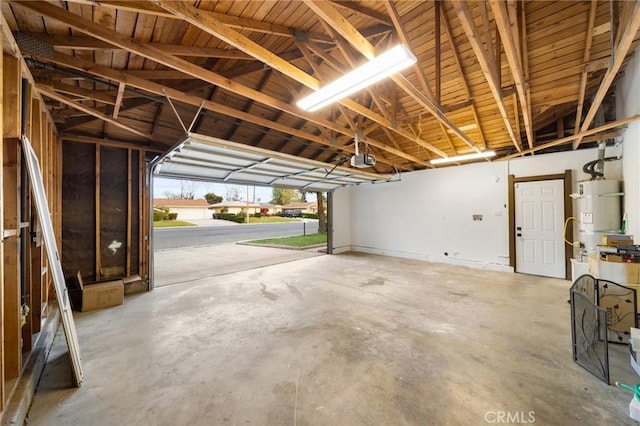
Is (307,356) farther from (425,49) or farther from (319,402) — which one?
(425,49)

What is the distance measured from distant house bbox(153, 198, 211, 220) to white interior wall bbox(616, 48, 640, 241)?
3341 centimetres

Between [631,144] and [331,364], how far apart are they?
5.31 m

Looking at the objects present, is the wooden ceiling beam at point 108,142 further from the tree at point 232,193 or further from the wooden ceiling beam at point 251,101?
the tree at point 232,193

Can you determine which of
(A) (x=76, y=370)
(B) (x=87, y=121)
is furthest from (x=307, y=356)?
(B) (x=87, y=121)

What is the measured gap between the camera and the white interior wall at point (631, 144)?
3361mm

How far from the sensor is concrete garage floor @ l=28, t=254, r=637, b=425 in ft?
6.06

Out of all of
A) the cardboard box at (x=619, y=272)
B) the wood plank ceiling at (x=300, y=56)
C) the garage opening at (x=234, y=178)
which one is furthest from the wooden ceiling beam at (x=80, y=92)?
the cardboard box at (x=619, y=272)

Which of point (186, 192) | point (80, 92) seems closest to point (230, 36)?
point (80, 92)

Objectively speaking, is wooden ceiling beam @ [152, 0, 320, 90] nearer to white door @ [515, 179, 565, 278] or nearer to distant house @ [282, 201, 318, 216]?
white door @ [515, 179, 565, 278]

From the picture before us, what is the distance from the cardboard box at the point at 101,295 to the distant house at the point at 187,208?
93.9ft

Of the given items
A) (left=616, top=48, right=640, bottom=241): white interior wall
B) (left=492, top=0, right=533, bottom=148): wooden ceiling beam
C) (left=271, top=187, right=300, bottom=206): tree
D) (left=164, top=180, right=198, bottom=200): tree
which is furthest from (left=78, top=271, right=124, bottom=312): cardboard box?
(left=164, top=180, right=198, bottom=200): tree

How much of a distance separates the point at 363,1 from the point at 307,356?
372cm

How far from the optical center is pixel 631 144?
12.1ft

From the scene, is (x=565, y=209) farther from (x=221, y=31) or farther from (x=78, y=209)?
(x=78, y=209)
